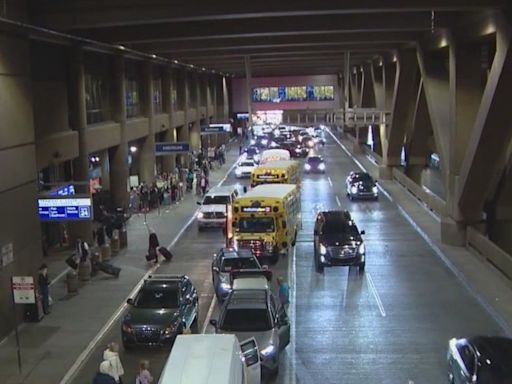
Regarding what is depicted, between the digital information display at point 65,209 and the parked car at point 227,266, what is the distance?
13.7 ft

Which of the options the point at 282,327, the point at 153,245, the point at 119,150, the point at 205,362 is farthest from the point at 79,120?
the point at 205,362

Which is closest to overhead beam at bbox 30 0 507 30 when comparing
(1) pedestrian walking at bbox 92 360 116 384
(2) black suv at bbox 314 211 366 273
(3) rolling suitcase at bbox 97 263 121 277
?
(2) black suv at bbox 314 211 366 273

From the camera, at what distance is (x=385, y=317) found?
2069cm

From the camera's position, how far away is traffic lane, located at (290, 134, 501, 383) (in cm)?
1677

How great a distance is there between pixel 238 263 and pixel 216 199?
13275mm

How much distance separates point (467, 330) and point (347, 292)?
4.96m

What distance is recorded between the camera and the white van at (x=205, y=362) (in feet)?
37.9

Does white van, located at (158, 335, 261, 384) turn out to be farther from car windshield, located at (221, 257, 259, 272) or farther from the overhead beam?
the overhead beam

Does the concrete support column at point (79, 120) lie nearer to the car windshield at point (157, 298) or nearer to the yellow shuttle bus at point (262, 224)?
the yellow shuttle bus at point (262, 224)

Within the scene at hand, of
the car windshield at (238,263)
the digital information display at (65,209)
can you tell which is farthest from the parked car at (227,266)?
the digital information display at (65,209)

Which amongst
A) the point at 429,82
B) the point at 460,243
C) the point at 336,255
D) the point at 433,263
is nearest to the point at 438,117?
the point at 429,82

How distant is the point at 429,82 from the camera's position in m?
35.2

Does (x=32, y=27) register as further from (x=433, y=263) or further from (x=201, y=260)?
(x=433, y=263)

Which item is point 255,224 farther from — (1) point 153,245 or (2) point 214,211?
(2) point 214,211
